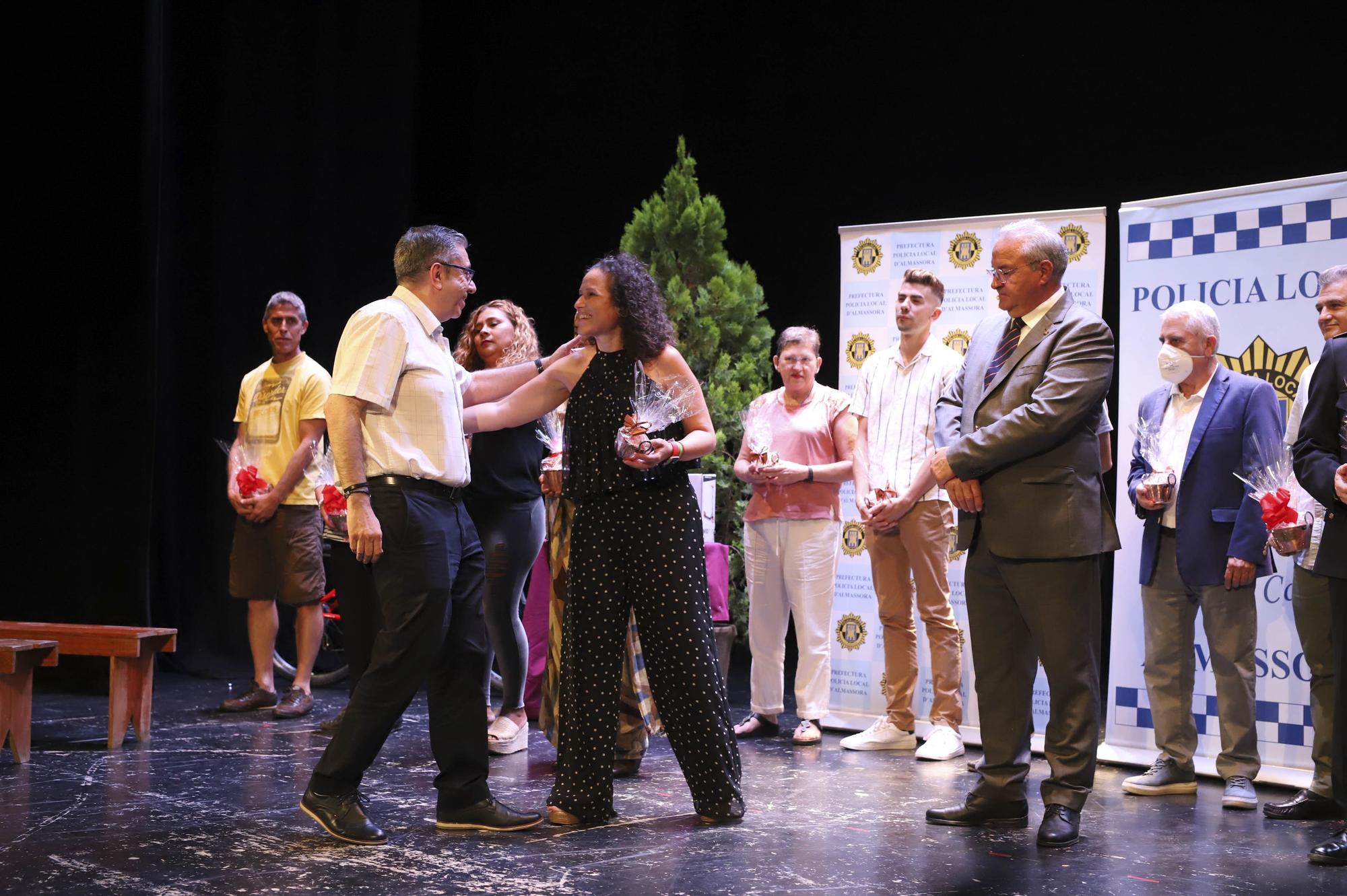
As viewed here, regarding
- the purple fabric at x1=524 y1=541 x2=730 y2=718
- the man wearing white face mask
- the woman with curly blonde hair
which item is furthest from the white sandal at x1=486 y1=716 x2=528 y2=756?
the man wearing white face mask

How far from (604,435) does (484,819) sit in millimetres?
1092

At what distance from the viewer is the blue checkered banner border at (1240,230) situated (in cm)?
452

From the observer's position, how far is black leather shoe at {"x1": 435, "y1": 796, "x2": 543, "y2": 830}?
11.2ft

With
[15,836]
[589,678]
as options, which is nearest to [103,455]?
[15,836]

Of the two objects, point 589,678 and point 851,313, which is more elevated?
point 851,313

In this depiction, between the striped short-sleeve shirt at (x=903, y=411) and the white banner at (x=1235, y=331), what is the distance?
0.70m

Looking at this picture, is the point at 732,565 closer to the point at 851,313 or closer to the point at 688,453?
the point at 851,313

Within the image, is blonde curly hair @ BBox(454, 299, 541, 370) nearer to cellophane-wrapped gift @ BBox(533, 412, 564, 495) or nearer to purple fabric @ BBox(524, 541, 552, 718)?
cellophane-wrapped gift @ BBox(533, 412, 564, 495)

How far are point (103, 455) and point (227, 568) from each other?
94 cm

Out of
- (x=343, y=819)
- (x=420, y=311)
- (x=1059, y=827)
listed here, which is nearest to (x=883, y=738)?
(x=1059, y=827)

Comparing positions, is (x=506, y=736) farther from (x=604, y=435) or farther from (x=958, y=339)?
(x=958, y=339)

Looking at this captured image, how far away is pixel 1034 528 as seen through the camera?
344cm

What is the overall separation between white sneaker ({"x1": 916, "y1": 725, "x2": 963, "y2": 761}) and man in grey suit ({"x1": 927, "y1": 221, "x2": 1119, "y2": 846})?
1.17 metres

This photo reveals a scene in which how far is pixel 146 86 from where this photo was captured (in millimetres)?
6465
